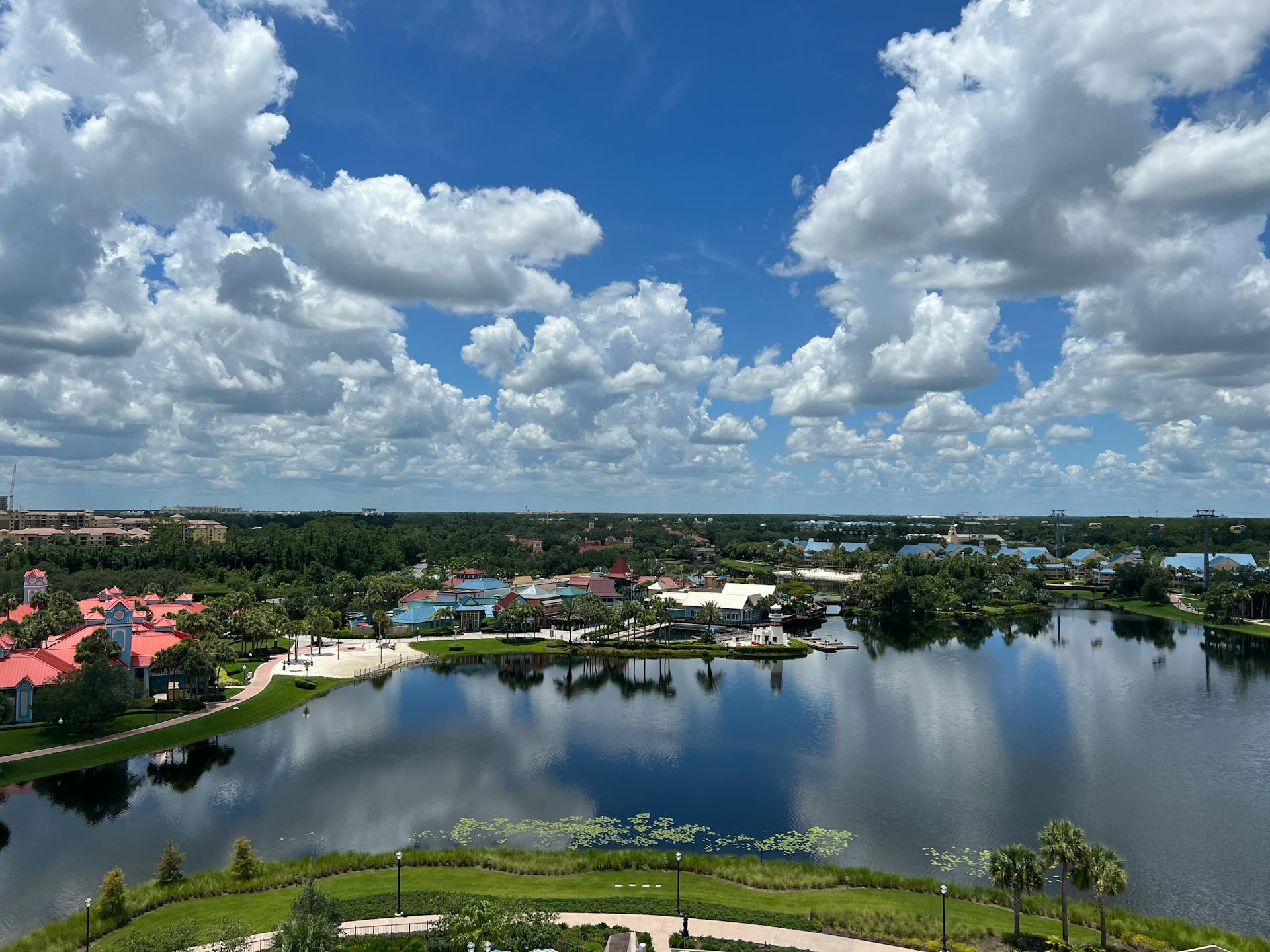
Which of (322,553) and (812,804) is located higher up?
(322,553)

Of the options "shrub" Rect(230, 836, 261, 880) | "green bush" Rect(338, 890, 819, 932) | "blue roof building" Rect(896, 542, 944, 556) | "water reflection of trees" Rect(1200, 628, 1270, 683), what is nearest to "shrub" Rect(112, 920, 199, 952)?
"green bush" Rect(338, 890, 819, 932)

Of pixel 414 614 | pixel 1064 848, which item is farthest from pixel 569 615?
pixel 1064 848

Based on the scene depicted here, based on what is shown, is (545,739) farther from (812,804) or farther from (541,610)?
(541,610)

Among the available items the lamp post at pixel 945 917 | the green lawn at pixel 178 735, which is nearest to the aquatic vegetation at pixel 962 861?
the lamp post at pixel 945 917

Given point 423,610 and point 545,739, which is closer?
point 545,739

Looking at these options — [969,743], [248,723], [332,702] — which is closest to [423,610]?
[332,702]

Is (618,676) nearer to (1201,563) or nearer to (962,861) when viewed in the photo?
(962,861)

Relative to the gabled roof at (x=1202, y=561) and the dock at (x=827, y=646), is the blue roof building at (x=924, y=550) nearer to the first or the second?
the gabled roof at (x=1202, y=561)
